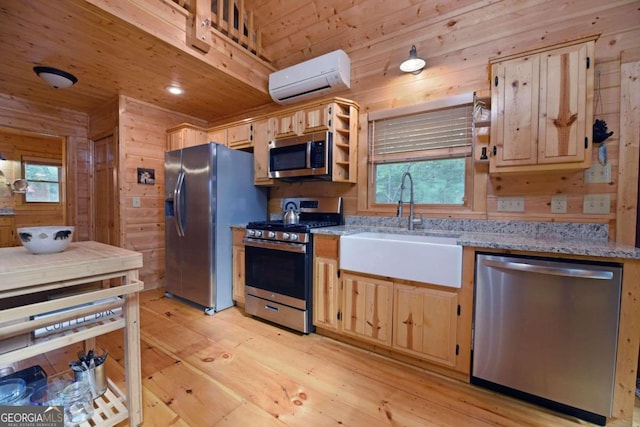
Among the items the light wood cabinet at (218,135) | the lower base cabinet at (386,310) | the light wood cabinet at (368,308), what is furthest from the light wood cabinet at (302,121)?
the light wood cabinet at (368,308)

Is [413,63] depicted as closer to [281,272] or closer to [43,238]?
[281,272]

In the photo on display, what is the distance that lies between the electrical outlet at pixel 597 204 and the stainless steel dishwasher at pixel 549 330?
71cm

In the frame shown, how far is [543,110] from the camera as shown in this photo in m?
1.68

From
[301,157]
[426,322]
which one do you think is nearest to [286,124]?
[301,157]

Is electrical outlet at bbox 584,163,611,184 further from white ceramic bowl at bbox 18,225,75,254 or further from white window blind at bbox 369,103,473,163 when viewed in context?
white ceramic bowl at bbox 18,225,75,254

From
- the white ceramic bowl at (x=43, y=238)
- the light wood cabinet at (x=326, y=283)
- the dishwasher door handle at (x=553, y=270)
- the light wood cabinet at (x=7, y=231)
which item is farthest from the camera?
the light wood cabinet at (x=7, y=231)

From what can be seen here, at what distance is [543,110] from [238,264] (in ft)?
9.29

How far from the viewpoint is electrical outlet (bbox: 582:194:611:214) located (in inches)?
69.6

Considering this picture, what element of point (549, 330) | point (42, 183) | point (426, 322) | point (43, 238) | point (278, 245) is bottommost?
point (426, 322)

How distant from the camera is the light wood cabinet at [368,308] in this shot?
1.90 meters

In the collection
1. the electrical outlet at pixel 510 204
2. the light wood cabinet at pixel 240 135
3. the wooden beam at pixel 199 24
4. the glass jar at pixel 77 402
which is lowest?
the glass jar at pixel 77 402

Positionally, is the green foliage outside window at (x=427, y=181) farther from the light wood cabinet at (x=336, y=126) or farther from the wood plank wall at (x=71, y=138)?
the wood plank wall at (x=71, y=138)

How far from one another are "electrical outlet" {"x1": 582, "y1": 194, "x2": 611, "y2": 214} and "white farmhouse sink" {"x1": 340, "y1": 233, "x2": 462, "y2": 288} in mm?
889

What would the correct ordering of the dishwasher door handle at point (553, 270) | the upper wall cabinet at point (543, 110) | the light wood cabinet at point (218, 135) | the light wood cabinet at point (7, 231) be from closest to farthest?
the dishwasher door handle at point (553, 270), the upper wall cabinet at point (543, 110), the light wood cabinet at point (218, 135), the light wood cabinet at point (7, 231)
